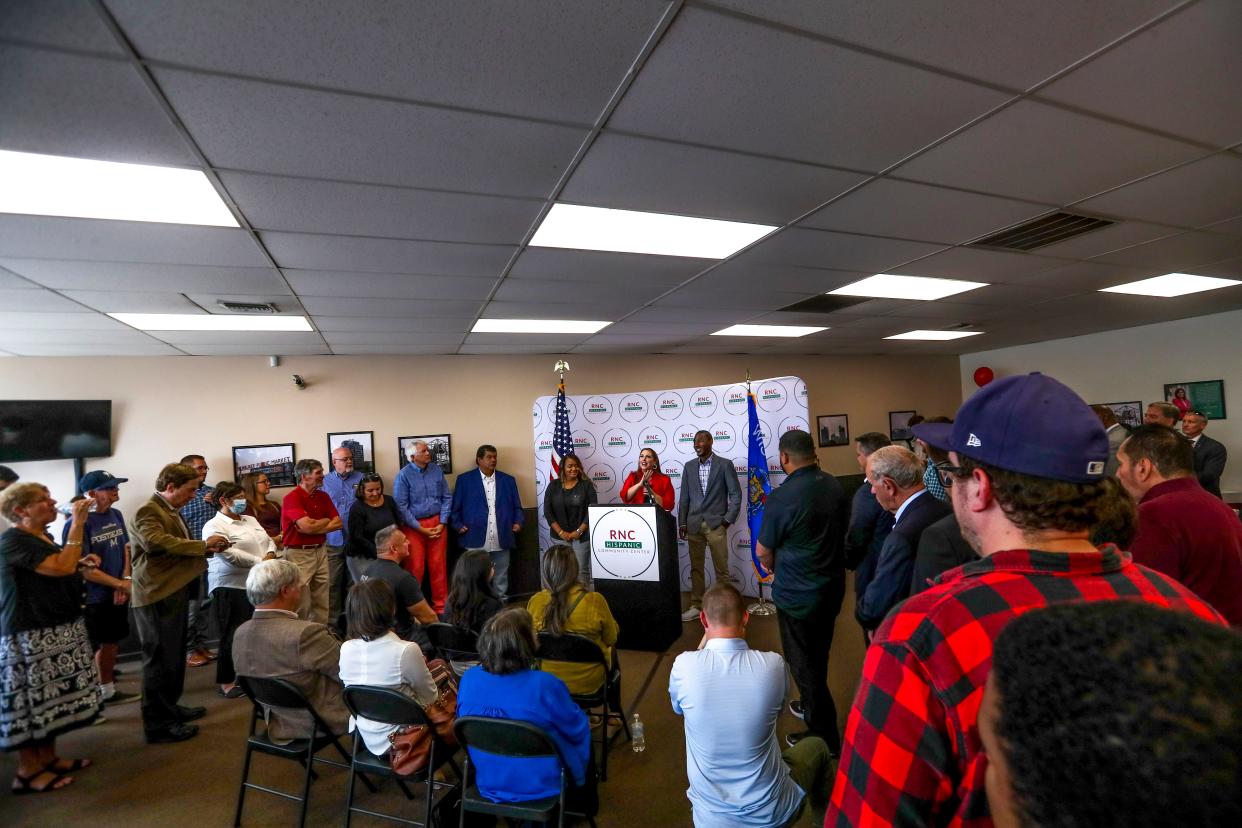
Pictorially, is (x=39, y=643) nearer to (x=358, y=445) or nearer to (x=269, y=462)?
(x=269, y=462)

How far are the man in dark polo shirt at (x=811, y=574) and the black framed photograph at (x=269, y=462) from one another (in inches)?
207

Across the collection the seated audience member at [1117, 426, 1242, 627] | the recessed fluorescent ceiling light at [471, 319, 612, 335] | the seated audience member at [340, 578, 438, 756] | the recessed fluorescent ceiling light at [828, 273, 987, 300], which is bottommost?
the seated audience member at [340, 578, 438, 756]

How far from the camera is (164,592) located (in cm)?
337

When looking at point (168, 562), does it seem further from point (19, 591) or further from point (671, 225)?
point (671, 225)

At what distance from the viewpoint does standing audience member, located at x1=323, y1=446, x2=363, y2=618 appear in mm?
5547

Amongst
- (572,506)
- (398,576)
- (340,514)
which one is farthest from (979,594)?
(340,514)

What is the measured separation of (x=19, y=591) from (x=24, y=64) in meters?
2.75

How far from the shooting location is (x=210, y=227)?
2.54 metres

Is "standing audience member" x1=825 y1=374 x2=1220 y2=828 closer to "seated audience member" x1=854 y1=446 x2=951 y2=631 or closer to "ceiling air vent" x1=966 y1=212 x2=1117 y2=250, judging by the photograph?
"seated audience member" x1=854 y1=446 x2=951 y2=631

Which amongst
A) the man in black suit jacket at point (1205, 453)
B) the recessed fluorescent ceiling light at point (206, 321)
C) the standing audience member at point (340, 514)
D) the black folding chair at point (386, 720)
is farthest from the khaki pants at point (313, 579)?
the man in black suit jacket at point (1205, 453)

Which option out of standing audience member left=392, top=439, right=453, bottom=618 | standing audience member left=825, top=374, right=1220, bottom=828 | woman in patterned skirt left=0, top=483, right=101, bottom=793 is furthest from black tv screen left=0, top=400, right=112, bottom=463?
standing audience member left=825, top=374, right=1220, bottom=828

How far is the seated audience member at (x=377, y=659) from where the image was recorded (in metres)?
2.41

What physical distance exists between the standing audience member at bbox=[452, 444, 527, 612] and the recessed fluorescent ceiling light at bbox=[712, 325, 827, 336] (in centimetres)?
283

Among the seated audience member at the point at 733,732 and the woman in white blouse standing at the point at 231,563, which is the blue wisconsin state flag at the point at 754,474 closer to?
the seated audience member at the point at 733,732
